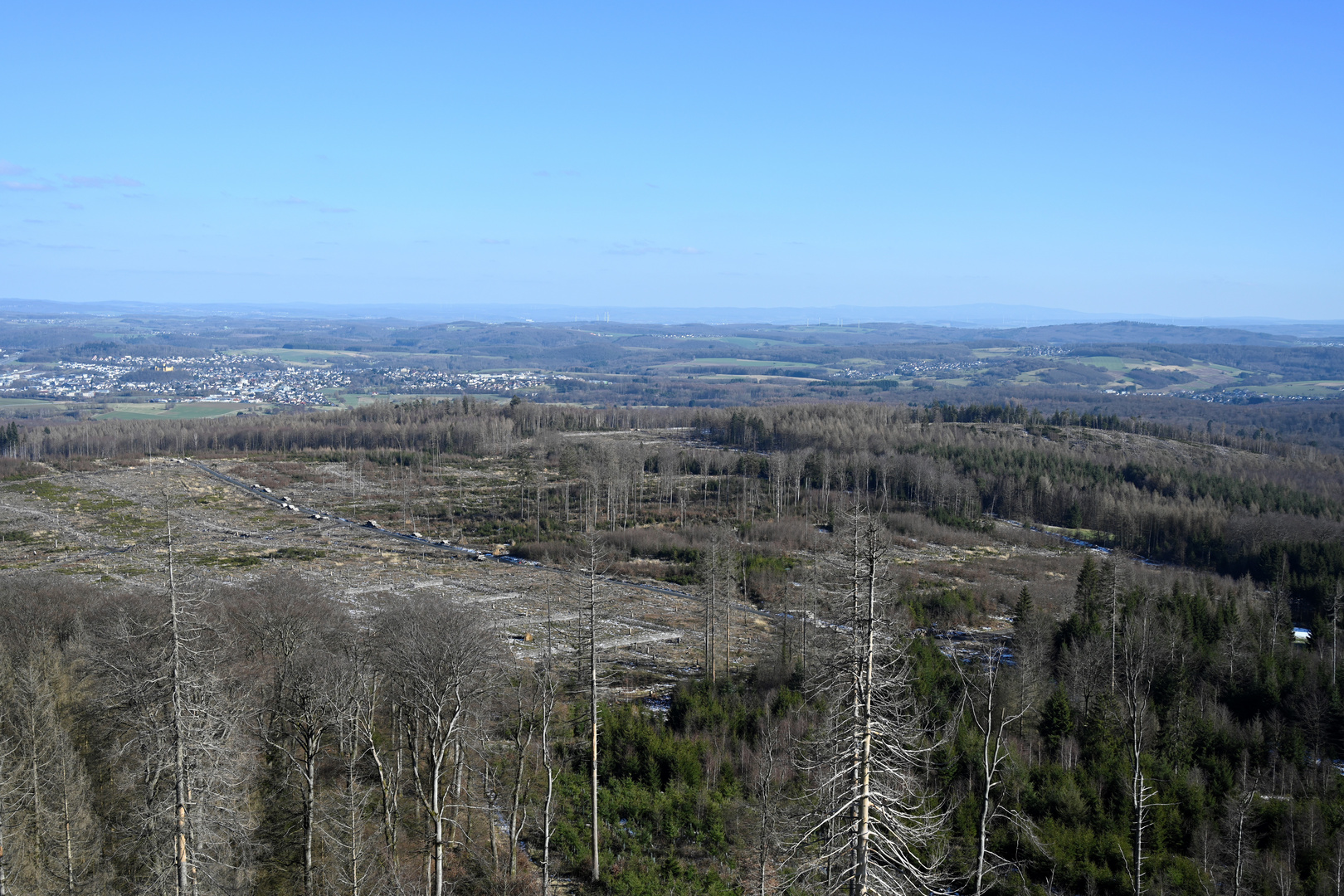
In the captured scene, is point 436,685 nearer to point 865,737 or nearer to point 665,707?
point 865,737

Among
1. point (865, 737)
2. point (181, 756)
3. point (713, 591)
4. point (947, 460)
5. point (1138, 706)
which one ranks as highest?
point (865, 737)

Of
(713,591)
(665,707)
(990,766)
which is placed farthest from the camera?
(713,591)

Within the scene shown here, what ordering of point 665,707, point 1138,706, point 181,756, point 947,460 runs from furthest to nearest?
point 947,460
point 665,707
point 1138,706
point 181,756

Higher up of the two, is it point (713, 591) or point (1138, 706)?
point (1138, 706)

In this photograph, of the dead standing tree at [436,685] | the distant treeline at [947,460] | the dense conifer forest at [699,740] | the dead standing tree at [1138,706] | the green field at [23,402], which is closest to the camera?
the dense conifer forest at [699,740]

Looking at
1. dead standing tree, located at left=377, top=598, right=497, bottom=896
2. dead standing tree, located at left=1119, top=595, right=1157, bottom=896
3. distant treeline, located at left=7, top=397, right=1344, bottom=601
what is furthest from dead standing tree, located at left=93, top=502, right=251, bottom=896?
distant treeline, located at left=7, top=397, right=1344, bottom=601

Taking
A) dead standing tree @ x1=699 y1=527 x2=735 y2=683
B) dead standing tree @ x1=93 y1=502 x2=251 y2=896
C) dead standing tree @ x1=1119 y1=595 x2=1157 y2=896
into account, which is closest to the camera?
dead standing tree @ x1=93 y1=502 x2=251 y2=896

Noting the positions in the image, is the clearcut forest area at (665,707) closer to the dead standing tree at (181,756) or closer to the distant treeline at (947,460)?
the dead standing tree at (181,756)

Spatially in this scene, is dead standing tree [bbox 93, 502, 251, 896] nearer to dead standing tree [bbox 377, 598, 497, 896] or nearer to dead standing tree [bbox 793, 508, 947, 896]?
dead standing tree [bbox 377, 598, 497, 896]

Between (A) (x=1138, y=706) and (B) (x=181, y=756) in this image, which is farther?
(A) (x=1138, y=706)

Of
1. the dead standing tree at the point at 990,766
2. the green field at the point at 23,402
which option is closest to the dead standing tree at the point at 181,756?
the dead standing tree at the point at 990,766

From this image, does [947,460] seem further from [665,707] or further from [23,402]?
[23,402]

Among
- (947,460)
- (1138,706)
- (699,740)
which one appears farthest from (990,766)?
(947,460)
